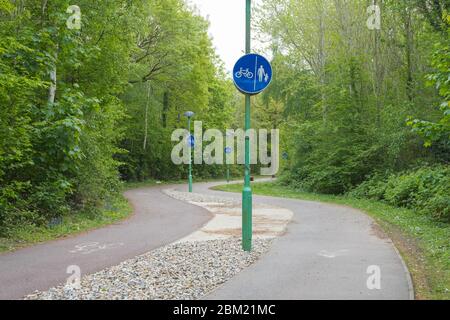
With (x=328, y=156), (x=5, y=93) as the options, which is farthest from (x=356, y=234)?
(x=328, y=156)

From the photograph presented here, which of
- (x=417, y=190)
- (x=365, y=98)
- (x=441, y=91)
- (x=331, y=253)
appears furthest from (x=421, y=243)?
(x=365, y=98)

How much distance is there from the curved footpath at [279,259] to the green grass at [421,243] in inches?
11.5

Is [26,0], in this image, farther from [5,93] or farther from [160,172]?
[160,172]

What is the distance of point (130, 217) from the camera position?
16.4 meters

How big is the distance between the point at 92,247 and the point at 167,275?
3610 mm

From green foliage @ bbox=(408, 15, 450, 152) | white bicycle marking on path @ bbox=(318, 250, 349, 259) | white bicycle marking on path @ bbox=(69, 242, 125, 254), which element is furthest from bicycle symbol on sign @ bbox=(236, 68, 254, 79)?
white bicycle marking on path @ bbox=(69, 242, 125, 254)

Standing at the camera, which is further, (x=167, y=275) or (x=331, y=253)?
(x=331, y=253)

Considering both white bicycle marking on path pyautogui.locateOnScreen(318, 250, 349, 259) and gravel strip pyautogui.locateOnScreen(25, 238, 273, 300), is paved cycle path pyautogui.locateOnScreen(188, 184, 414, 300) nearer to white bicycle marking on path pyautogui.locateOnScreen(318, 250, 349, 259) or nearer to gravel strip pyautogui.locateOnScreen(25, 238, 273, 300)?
white bicycle marking on path pyautogui.locateOnScreen(318, 250, 349, 259)

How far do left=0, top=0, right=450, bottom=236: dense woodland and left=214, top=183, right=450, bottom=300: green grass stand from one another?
70 centimetres

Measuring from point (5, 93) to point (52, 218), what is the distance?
13.8 ft

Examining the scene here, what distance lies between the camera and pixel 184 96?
3850 cm

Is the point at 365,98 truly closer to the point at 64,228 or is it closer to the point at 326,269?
the point at 64,228

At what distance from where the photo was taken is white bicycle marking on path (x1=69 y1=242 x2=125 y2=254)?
10.1m
